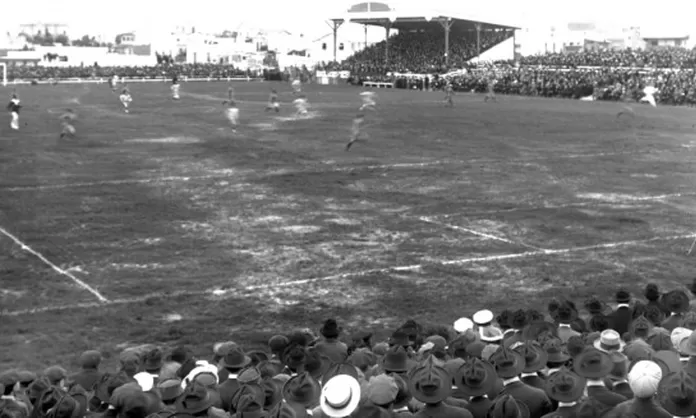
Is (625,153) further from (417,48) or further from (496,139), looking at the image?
(417,48)

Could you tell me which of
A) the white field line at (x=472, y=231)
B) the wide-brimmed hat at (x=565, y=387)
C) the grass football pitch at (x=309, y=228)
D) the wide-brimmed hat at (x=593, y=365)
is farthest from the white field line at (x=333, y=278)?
the wide-brimmed hat at (x=565, y=387)

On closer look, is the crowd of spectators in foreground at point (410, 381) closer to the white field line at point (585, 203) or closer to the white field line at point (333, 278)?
the white field line at point (333, 278)

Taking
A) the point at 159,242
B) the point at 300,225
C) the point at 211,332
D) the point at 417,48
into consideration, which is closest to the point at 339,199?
the point at 300,225

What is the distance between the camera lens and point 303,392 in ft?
17.6

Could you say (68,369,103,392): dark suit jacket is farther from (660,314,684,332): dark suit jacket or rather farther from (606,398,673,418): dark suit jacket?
(660,314,684,332): dark suit jacket

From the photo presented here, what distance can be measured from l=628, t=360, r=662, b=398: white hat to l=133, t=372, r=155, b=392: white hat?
2898mm

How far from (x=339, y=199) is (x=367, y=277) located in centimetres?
654

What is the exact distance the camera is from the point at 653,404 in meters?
5.19

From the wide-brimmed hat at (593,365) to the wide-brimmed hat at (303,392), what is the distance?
5.34 ft

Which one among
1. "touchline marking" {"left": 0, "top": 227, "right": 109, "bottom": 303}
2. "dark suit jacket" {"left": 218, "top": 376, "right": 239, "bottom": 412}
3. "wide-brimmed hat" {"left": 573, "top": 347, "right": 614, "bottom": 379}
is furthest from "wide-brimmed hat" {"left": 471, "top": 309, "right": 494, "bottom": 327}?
"touchline marking" {"left": 0, "top": 227, "right": 109, "bottom": 303}

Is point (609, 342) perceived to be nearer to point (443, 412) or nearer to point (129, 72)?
point (443, 412)

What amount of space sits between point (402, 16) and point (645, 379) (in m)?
76.0

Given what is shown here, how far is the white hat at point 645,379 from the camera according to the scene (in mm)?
5184

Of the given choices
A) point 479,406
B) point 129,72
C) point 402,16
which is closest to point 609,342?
point 479,406
